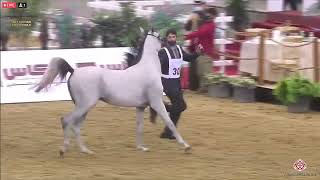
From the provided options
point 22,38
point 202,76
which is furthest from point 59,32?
point 202,76

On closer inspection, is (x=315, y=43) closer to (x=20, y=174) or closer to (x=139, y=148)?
(x=139, y=148)

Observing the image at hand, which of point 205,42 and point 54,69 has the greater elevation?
point 54,69

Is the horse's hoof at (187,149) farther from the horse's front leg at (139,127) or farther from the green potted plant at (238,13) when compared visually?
the green potted plant at (238,13)

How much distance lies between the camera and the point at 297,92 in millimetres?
11922

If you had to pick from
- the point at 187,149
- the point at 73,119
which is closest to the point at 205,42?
the point at 187,149

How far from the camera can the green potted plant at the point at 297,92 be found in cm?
1191

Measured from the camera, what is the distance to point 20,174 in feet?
26.3

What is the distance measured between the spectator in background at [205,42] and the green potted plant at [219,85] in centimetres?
37

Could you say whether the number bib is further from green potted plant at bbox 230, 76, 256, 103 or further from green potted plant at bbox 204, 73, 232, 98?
green potted plant at bbox 204, 73, 232, 98

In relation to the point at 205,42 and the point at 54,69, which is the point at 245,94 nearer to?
the point at 205,42

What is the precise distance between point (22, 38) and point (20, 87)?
91 centimetres

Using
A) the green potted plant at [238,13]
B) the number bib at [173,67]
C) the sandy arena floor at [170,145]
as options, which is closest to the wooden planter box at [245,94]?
the sandy arena floor at [170,145]

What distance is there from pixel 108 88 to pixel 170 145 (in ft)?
4.35
